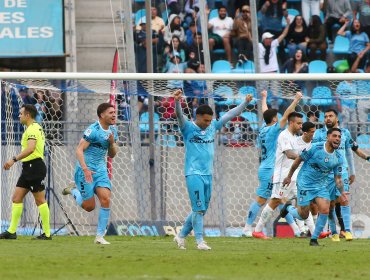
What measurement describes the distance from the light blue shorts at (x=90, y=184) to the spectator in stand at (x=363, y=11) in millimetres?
12295

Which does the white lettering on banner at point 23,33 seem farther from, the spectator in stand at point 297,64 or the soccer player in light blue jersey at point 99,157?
the soccer player in light blue jersey at point 99,157

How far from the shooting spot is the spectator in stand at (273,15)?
87.8 ft

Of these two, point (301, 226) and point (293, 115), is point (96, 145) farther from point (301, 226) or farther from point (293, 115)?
point (301, 226)

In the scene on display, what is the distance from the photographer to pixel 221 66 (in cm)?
2645

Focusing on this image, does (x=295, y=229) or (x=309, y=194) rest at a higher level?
(x=309, y=194)

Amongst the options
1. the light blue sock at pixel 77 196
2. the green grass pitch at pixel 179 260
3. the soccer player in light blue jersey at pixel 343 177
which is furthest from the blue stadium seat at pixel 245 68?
the green grass pitch at pixel 179 260

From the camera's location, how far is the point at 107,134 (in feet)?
54.5

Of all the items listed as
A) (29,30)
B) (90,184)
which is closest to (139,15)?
(29,30)

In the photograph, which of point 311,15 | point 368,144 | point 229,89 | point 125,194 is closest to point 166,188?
point 125,194

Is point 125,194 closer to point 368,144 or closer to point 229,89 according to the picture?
point 229,89

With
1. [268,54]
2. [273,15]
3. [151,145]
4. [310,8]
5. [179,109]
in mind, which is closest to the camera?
[179,109]

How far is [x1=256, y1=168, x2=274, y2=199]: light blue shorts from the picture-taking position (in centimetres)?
1991

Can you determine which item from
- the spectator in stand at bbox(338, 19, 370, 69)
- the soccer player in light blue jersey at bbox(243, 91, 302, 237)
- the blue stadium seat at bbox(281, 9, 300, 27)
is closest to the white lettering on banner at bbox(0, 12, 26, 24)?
the soccer player in light blue jersey at bbox(243, 91, 302, 237)

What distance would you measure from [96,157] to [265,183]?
421 cm
